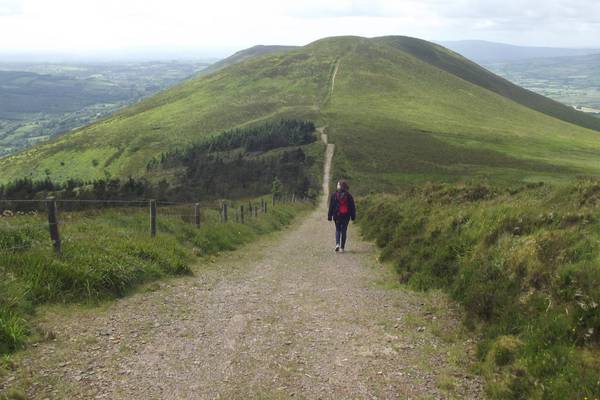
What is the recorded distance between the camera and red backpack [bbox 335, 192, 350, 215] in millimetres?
→ 17672

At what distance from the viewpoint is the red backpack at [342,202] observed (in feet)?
58.0

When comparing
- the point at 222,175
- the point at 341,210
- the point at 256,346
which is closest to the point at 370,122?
the point at 222,175

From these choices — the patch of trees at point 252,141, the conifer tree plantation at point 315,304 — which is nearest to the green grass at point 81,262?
the conifer tree plantation at point 315,304

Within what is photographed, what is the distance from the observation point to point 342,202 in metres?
17.8

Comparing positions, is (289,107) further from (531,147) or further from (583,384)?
(583,384)

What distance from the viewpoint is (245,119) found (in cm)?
13362

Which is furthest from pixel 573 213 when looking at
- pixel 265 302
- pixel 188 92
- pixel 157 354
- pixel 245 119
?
pixel 188 92

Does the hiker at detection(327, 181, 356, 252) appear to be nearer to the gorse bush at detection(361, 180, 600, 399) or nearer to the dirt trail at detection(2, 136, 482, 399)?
the gorse bush at detection(361, 180, 600, 399)

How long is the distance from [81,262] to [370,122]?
4217 inches

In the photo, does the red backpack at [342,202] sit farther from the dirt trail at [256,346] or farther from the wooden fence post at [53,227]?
the wooden fence post at [53,227]

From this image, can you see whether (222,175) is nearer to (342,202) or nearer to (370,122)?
(370,122)

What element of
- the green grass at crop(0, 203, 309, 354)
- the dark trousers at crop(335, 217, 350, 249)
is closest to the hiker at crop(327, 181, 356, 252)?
the dark trousers at crop(335, 217, 350, 249)

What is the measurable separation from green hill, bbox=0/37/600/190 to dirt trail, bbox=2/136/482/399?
211 feet

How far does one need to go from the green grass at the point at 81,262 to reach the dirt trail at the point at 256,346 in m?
0.47
